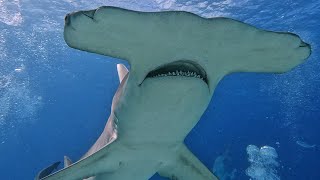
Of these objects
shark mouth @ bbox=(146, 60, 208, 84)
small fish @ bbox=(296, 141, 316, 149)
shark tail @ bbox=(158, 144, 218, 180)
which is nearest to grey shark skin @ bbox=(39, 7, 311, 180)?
shark mouth @ bbox=(146, 60, 208, 84)

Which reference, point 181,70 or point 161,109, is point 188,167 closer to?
point 161,109

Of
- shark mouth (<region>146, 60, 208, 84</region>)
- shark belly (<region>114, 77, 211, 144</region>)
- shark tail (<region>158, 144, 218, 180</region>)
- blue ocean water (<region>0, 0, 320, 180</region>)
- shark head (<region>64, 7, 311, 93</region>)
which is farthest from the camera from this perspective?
blue ocean water (<region>0, 0, 320, 180</region>)

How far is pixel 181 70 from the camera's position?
3146mm

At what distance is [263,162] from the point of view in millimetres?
32344

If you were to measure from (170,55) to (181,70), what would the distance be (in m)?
0.21

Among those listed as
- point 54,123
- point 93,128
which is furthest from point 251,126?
point 54,123

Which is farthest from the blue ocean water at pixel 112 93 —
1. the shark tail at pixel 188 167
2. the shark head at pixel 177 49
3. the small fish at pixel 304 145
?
the shark head at pixel 177 49

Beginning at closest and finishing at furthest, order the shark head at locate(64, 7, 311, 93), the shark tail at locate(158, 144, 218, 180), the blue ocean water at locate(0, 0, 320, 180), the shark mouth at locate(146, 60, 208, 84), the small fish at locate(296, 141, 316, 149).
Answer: the shark head at locate(64, 7, 311, 93) < the shark mouth at locate(146, 60, 208, 84) < the shark tail at locate(158, 144, 218, 180) < the blue ocean water at locate(0, 0, 320, 180) < the small fish at locate(296, 141, 316, 149)

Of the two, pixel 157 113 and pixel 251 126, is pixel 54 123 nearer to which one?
pixel 251 126

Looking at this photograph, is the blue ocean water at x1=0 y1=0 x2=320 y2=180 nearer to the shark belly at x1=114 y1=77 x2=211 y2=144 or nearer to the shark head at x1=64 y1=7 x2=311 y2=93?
the shark belly at x1=114 y1=77 x2=211 y2=144

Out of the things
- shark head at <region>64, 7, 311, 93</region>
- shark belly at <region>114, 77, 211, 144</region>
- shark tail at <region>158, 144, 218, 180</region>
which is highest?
shark head at <region>64, 7, 311, 93</region>

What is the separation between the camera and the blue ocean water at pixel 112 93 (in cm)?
1717

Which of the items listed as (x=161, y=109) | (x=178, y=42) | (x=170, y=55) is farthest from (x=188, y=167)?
(x=178, y=42)

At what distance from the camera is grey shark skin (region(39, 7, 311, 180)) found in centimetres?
284
